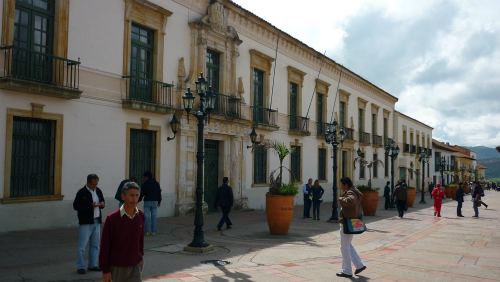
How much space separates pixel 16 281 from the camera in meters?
6.72

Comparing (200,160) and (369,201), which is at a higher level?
(200,160)

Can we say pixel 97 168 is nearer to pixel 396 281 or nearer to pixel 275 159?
pixel 396 281

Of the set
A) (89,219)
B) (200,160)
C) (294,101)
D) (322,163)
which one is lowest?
(89,219)

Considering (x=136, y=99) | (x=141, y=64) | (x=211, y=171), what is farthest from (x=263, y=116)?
(x=136, y=99)

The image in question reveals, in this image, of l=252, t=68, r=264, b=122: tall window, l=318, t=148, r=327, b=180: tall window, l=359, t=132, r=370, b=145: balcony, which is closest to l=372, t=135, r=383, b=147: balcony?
l=359, t=132, r=370, b=145: balcony

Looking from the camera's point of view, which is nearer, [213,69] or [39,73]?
[39,73]

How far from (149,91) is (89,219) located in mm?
8302

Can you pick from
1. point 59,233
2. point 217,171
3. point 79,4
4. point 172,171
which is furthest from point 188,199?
point 79,4

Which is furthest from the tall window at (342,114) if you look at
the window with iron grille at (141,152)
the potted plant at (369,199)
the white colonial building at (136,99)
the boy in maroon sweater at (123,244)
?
the boy in maroon sweater at (123,244)

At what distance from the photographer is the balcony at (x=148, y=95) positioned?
558 inches

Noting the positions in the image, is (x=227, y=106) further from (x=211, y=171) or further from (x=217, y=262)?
(x=217, y=262)

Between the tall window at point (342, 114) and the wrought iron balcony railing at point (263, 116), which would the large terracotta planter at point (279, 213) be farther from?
the tall window at point (342, 114)

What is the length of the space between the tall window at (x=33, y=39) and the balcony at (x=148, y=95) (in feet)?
8.44

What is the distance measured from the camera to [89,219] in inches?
292
